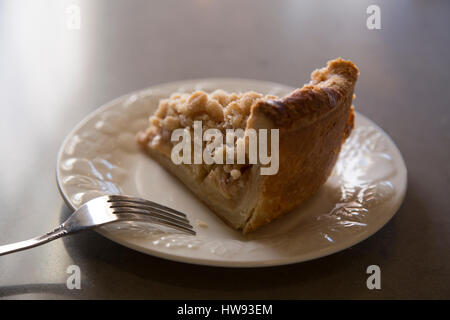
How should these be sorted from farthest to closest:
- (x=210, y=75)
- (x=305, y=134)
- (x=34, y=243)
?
(x=210, y=75) → (x=305, y=134) → (x=34, y=243)

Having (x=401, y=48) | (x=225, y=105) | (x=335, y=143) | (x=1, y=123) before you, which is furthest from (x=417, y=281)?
(x=401, y=48)

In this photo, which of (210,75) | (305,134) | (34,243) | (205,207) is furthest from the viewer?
(210,75)

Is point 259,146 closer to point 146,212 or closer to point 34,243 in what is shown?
point 146,212

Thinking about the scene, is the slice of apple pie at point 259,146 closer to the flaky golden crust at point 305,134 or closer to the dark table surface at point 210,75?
the flaky golden crust at point 305,134

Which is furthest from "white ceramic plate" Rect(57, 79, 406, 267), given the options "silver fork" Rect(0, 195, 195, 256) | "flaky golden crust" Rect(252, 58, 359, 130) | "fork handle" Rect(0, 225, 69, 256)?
"flaky golden crust" Rect(252, 58, 359, 130)

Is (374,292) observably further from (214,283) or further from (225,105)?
(225,105)

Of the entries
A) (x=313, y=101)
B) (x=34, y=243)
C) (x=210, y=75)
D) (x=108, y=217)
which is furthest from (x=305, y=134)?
(x=210, y=75)

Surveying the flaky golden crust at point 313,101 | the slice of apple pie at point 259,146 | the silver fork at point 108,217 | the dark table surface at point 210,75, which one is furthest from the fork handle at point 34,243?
the flaky golden crust at point 313,101
